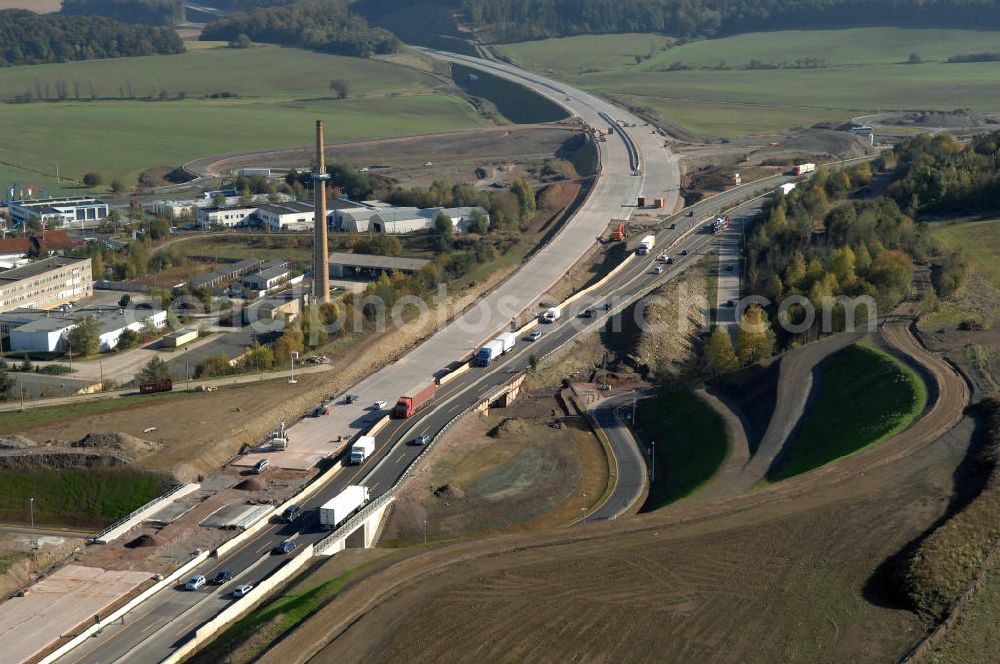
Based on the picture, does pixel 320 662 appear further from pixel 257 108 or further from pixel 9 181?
pixel 257 108

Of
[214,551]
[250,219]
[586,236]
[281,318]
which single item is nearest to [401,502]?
[214,551]

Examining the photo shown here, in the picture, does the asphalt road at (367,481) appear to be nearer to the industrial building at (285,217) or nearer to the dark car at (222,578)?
the dark car at (222,578)

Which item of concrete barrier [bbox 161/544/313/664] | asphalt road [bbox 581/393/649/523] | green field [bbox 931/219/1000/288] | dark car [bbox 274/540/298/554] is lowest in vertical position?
asphalt road [bbox 581/393/649/523]

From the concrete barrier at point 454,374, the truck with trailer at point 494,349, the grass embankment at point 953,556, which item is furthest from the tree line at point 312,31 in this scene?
the grass embankment at point 953,556

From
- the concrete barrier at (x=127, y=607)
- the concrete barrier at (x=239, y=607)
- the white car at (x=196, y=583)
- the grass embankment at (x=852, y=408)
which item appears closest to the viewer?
the concrete barrier at (x=239, y=607)

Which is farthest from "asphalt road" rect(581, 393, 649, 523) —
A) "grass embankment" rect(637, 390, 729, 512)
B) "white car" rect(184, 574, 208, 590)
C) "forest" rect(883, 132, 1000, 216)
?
"forest" rect(883, 132, 1000, 216)

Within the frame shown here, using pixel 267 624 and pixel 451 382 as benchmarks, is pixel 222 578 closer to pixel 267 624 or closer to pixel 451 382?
pixel 267 624

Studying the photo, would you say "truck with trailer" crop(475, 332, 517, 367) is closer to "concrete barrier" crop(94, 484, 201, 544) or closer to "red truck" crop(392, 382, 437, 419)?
"red truck" crop(392, 382, 437, 419)
